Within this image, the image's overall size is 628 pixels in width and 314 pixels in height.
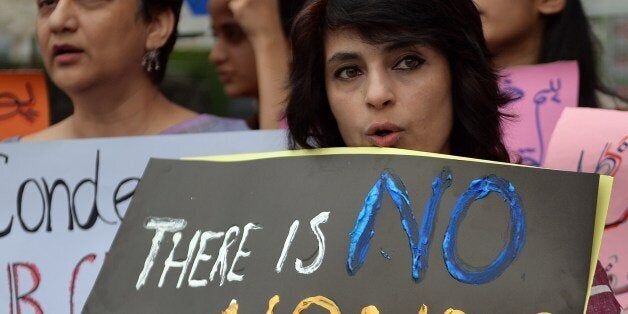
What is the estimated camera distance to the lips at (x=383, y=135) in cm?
223

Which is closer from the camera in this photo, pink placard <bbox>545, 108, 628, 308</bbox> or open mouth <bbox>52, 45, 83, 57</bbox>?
pink placard <bbox>545, 108, 628, 308</bbox>

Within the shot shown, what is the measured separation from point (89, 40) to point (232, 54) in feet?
1.84

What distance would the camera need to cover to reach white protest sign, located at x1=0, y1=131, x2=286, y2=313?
2906mm

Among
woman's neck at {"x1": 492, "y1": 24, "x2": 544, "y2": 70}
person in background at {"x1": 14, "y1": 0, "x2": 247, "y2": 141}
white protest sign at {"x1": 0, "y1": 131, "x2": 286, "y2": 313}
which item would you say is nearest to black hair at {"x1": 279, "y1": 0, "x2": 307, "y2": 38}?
person in background at {"x1": 14, "y1": 0, "x2": 247, "y2": 141}

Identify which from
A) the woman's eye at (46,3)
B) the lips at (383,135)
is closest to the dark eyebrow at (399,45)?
the lips at (383,135)

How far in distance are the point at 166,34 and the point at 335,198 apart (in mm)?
1392

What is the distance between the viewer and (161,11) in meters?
3.37

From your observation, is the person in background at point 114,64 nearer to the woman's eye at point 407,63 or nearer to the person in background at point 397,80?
the person in background at point 397,80

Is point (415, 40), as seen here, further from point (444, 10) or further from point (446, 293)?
point (446, 293)

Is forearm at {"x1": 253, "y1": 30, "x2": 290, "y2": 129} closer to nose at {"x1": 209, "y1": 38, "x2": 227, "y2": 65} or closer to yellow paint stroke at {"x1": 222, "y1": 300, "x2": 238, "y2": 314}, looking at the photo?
nose at {"x1": 209, "y1": 38, "x2": 227, "y2": 65}

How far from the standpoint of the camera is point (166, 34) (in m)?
3.38

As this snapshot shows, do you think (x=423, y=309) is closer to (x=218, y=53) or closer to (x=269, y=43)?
(x=269, y=43)

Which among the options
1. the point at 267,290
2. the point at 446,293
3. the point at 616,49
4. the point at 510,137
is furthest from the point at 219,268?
the point at 616,49

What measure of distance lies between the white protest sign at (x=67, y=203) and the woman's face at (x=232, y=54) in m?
0.68
